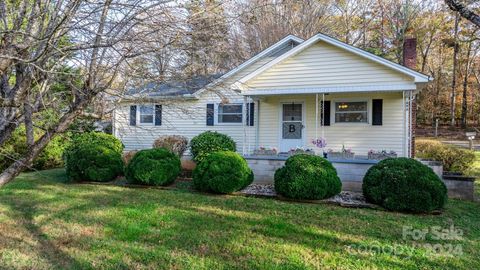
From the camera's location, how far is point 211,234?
4797mm

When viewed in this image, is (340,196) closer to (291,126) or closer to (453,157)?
(291,126)

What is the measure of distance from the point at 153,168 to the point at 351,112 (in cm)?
686

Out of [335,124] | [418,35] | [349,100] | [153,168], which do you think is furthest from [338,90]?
[418,35]

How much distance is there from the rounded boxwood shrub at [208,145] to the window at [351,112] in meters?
3.89

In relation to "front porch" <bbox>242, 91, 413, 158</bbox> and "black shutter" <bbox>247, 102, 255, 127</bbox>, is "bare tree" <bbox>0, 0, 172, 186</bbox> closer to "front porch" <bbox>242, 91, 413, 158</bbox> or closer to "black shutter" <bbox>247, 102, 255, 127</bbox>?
"front porch" <bbox>242, 91, 413, 158</bbox>

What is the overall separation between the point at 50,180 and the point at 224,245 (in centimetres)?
788

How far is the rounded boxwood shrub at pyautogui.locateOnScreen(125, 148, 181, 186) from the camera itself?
862cm

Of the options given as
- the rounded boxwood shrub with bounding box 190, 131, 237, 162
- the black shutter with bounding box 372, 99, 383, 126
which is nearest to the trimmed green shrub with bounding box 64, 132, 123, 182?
the rounded boxwood shrub with bounding box 190, 131, 237, 162

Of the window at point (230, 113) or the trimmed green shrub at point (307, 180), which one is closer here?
the trimmed green shrub at point (307, 180)

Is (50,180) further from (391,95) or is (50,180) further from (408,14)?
(408,14)

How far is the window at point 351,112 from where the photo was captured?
10930 mm

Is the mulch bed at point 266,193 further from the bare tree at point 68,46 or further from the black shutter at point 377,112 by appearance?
the bare tree at point 68,46

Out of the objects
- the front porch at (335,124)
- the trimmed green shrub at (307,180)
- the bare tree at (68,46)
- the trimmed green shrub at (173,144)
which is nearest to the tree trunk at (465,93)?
the front porch at (335,124)

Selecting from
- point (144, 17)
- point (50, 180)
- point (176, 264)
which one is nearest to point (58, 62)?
point (144, 17)
